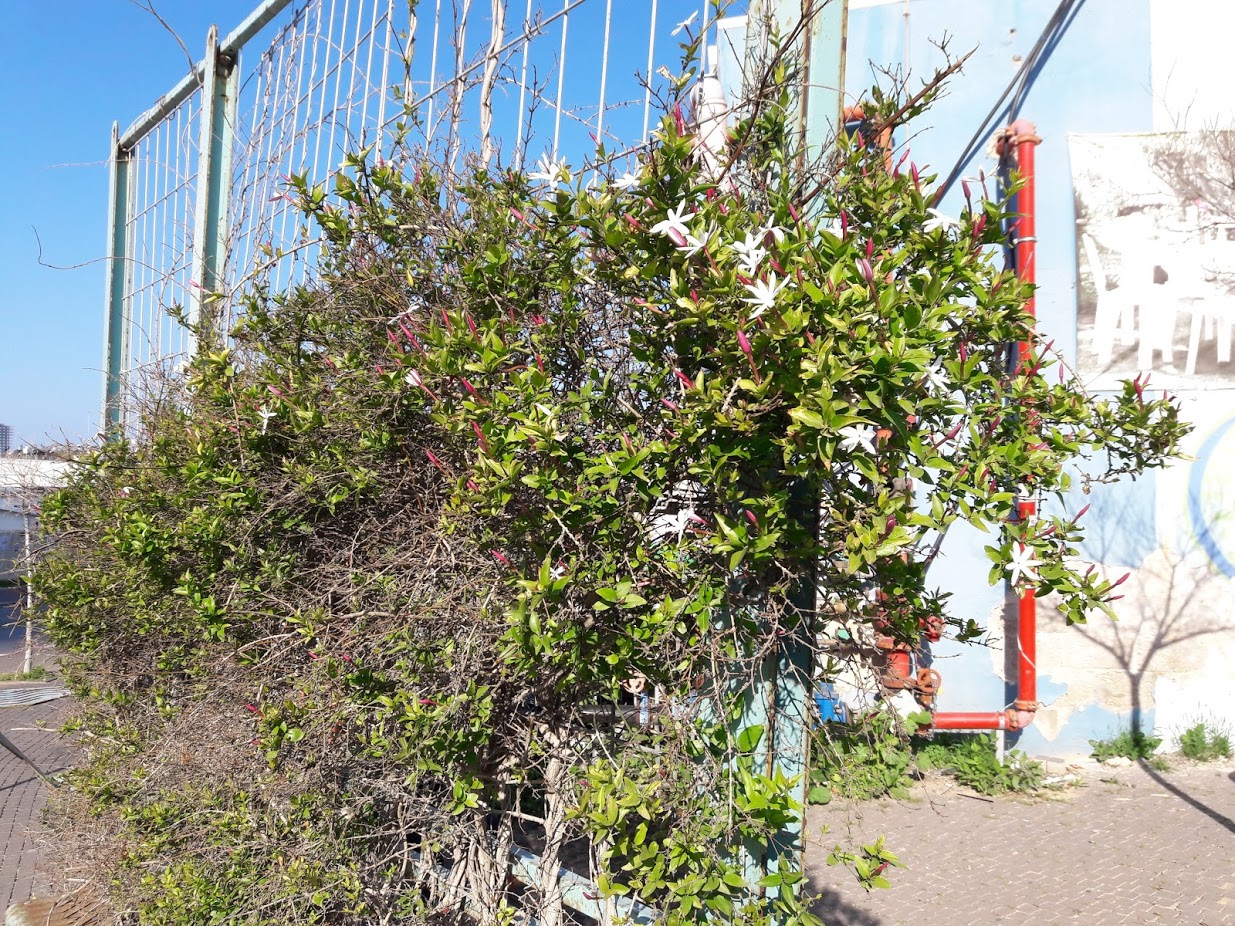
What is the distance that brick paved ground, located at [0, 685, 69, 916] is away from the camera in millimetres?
5418

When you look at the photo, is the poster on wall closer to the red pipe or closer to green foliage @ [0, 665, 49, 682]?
the red pipe

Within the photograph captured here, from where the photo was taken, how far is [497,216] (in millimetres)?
2203

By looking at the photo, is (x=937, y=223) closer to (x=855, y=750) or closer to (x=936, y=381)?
(x=936, y=381)

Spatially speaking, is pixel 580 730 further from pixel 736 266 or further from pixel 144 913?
pixel 144 913

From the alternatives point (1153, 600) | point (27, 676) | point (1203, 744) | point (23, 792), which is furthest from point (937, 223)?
point (27, 676)

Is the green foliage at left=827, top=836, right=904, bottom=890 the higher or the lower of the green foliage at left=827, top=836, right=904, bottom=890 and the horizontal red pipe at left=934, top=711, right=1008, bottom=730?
the higher

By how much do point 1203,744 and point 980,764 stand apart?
76.8 inches

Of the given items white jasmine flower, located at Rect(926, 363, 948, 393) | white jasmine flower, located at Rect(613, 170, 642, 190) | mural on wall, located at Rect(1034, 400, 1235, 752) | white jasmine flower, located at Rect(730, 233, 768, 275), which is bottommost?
mural on wall, located at Rect(1034, 400, 1235, 752)

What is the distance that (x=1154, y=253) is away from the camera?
758 cm

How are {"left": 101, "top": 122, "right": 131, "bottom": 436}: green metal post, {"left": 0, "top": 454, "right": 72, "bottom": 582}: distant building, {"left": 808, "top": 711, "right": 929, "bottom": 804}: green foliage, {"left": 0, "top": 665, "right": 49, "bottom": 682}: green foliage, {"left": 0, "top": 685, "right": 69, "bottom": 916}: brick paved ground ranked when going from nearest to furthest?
{"left": 808, "top": 711, "right": 929, "bottom": 804}: green foliage < {"left": 0, "top": 454, "right": 72, "bottom": 582}: distant building < {"left": 0, "top": 685, "right": 69, "bottom": 916}: brick paved ground < {"left": 101, "top": 122, "right": 131, "bottom": 436}: green metal post < {"left": 0, "top": 665, "right": 49, "bottom": 682}: green foliage

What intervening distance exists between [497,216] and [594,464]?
0.76 meters

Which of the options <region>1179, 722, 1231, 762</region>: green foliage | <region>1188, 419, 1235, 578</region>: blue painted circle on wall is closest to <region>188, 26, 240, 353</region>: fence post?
<region>1188, 419, 1235, 578</region>: blue painted circle on wall

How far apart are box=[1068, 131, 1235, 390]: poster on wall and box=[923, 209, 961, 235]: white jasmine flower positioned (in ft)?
21.6

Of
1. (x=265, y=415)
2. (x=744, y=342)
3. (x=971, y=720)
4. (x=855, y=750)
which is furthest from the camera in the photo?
(x=971, y=720)
